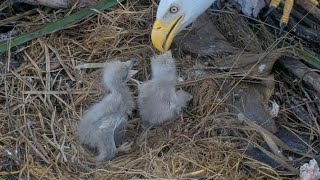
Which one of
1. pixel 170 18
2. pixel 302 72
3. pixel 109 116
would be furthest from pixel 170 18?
pixel 302 72

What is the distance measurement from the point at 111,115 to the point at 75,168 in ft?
1.03

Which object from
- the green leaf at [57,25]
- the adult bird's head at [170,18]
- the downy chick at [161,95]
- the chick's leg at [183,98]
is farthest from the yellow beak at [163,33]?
the green leaf at [57,25]

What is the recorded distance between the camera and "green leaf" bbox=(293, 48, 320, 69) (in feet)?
13.0

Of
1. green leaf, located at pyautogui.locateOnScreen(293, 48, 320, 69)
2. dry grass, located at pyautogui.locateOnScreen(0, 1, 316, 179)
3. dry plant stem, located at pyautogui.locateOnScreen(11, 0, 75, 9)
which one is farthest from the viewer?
dry plant stem, located at pyautogui.locateOnScreen(11, 0, 75, 9)

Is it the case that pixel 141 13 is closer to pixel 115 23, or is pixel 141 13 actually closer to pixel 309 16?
pixel 115 23

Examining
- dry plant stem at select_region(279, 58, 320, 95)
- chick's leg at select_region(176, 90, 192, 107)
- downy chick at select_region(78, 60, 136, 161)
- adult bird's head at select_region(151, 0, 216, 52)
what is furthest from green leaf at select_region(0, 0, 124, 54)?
dry plant stem at select_region(279, 58, 320, 95)

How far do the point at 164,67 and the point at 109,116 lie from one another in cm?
37

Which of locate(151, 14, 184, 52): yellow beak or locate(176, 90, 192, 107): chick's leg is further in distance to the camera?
locate(151, 14, 184, 52): yellow beak

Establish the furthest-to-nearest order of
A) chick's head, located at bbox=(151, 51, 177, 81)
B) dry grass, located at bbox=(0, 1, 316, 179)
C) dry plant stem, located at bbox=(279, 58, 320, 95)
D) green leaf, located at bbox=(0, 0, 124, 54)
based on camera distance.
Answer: green leaf, located at bbox=(0, 0, 124, 54) < dry plant stem, located at bbox=(279, 58, 320, 95) < chick's head, located at bbox=(151, 51, 177, 81) < dry grass, located at bbox=(0, 1, 316, 179)

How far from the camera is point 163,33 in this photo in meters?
3.91

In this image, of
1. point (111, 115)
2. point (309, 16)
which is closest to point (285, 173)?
point (111, 115)

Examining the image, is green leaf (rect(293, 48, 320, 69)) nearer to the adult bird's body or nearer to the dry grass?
the dry grass

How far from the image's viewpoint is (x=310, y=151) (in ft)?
12.0

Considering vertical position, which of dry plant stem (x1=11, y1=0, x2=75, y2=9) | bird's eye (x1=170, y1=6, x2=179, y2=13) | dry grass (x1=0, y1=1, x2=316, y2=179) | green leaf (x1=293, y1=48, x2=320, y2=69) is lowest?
dry grass (x1=0, y1=1, x2=316, y2=179)
